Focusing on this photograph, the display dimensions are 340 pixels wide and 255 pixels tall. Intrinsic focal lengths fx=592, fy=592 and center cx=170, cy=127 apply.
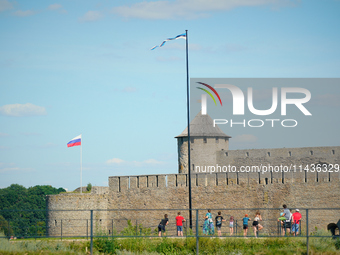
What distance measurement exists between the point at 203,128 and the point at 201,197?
9.17m

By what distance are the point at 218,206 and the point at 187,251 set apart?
13.8 m

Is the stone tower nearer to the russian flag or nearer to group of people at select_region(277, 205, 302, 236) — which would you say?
the russian flag

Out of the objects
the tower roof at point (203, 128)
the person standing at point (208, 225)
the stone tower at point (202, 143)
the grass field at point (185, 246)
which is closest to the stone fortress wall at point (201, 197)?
the stone tower at point (202, 143)

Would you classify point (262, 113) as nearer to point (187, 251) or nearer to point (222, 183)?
point (222, 183)

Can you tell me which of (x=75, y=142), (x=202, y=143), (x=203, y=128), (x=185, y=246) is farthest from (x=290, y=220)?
(x=203, y=128)

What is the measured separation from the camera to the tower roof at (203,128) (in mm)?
39856

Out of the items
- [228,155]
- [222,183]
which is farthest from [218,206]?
[228,155]

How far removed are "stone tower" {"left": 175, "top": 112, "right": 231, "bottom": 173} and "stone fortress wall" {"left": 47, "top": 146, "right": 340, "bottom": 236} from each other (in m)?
5.89

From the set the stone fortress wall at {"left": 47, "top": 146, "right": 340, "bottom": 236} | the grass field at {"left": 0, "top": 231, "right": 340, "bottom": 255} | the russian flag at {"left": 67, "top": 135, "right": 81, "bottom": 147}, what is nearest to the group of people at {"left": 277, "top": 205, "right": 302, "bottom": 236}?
the grass field at {"left": 0, "top": 231, "right": 340, "bottom": 255}

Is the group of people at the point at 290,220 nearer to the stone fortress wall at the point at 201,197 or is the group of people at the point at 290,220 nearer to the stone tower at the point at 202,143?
the stone fortress wall at the point at 201,197

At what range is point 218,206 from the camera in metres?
31.5

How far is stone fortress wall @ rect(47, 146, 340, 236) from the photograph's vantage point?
98.6 ft

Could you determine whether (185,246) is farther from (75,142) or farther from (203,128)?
(203,128)

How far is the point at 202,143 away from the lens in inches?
1563
